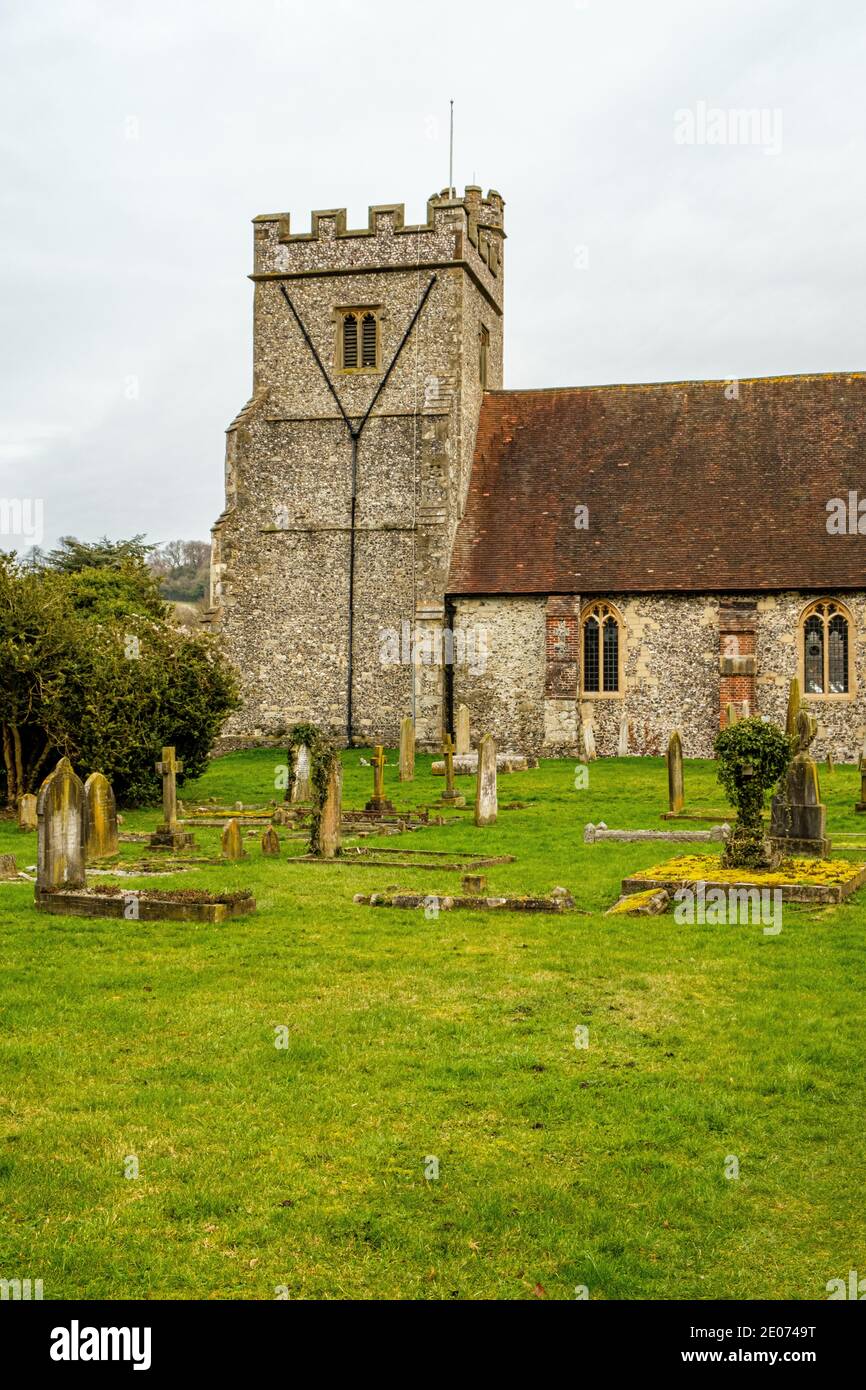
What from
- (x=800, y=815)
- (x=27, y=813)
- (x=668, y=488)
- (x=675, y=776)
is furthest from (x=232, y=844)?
(x=668, y=488)

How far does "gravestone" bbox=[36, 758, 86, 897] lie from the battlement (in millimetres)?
21894

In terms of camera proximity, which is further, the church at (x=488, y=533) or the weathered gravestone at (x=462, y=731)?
the church at (x=488, y=533)

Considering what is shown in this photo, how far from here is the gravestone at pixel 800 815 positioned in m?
14.7

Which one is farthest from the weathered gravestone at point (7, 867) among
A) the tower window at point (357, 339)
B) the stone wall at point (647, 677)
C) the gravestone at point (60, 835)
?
the tower window at point (357, 339)

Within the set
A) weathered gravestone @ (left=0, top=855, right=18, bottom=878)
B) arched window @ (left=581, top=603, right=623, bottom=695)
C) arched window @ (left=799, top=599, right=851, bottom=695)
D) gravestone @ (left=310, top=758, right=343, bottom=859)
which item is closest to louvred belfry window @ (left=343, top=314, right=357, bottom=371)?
arched window @ (left=581, top=603, right=623, bottom=695)

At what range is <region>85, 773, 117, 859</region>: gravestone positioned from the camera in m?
16.5

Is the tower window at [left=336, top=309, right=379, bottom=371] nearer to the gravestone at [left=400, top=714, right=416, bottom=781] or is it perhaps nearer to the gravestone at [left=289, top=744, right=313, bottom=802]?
the gravestone at [left=400, top=714, right=416, bottom=781]

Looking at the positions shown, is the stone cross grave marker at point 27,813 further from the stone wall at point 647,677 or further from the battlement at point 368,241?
the battlement at point 368,241

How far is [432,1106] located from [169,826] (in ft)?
36.9

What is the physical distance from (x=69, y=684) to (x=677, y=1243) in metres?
18.2

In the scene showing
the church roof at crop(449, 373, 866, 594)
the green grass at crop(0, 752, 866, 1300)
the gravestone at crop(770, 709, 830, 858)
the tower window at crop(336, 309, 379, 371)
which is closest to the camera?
the green grass at crop(0, 752, 866, 1300)

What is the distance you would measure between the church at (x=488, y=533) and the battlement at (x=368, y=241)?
54 millimetres

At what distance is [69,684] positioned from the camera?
2198 cm
